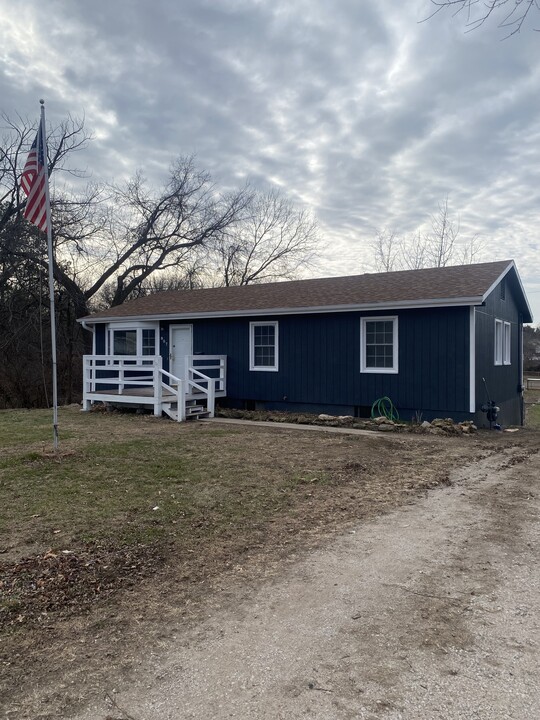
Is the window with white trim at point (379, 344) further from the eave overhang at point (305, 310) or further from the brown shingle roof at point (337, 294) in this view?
the brown shingle roof at point (337, 294)

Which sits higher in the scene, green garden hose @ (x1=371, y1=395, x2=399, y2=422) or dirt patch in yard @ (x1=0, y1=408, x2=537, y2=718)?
green garden hose @ (x1=371, y1=395, x2=399, y2=422)

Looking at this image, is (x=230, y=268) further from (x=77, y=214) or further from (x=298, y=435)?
(x=298, y=435)

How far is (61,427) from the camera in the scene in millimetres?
11383

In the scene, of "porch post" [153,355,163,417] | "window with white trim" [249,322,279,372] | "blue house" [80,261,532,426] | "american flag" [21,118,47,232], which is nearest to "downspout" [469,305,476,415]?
"blue house" [80,261,532,426]

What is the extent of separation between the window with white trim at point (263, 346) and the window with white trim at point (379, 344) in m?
2.46

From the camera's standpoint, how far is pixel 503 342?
14.7 metres

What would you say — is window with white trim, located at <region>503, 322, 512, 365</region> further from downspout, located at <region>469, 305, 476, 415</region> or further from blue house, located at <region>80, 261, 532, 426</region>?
downspout, located at <region>469, 305, 476, 415</region>

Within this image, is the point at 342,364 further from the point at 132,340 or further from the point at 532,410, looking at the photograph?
the point at 532,410

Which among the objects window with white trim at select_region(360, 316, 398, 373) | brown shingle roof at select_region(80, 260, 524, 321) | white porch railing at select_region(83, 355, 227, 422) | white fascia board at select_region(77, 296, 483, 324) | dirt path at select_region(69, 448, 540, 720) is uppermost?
brown shingle roof at select_region(80, 260, 524, 321)

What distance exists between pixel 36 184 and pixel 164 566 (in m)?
6.21

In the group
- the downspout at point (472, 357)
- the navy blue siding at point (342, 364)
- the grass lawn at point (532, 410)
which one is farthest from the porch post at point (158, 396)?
the grass lawn at point (532, 410)

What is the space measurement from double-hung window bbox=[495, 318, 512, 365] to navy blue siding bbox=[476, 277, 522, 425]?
0.50ft

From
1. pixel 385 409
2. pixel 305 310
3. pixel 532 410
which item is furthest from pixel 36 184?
pixel 532 410

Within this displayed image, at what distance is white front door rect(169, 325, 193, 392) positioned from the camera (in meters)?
15.9
